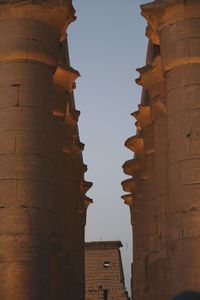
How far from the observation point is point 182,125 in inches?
449

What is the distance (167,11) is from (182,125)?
2509 millimetres

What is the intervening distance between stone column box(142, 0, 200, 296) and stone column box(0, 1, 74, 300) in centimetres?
219

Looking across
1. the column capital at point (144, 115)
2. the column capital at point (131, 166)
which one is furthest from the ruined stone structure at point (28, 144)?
the column capital at point (131, 166)

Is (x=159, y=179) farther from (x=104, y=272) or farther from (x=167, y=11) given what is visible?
(x=104, y=272)

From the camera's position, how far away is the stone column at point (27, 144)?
422 inches

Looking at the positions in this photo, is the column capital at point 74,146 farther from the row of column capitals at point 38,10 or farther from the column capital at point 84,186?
the row of column capitals at point 38,10

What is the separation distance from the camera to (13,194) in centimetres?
1105

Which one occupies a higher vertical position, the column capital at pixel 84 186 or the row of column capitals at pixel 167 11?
the row of column capitals at pixel 167 11

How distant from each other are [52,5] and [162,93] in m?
Result: 4.60

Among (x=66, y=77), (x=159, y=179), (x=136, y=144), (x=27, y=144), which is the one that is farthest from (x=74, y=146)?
(x=27, y=144)

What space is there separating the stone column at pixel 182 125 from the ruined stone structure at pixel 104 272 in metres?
26.9

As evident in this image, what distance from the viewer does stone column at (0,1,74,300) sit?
35.2 feet

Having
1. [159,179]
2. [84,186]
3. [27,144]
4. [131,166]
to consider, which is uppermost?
[131,166]

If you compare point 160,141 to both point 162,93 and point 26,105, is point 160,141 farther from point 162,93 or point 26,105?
point 26,105
